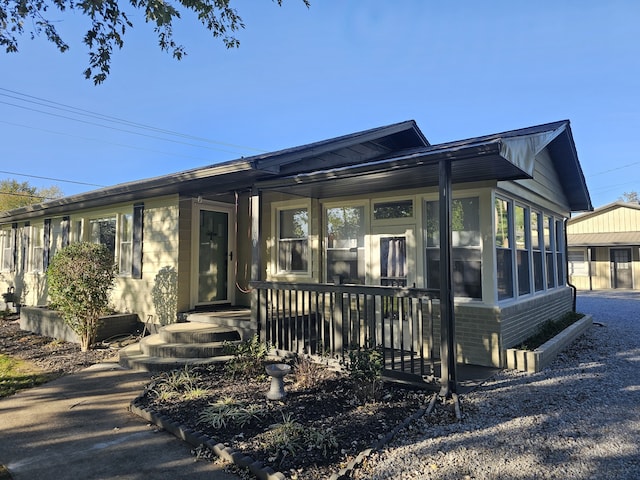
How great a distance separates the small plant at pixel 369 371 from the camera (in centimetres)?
436

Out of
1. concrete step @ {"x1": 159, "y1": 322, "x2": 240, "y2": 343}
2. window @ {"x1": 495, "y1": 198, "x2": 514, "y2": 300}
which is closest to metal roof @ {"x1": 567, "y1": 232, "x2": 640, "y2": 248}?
window @ {"x1": 495, "y1": 198, "x2": 514, "y2": 300}

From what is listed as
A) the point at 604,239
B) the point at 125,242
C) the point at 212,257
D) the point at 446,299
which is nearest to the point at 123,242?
the point at 125,242

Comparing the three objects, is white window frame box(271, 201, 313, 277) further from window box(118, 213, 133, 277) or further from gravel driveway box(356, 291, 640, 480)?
gravel driveway box(356, 291, 640, 480)

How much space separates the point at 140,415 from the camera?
164 inches

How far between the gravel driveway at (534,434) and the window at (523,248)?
5.67 feet

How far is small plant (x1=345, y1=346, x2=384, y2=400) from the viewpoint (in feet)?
14.3

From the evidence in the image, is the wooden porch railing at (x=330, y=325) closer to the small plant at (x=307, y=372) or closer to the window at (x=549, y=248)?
the small plant at (x=307, y=372)

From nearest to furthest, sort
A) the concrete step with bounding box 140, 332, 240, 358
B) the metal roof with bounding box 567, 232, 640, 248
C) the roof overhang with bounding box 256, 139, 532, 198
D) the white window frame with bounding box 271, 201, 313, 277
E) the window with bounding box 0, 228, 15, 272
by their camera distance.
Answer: the roof overhang with bounding box 256, 139, 532, 198 → the concrete step with bounding box 140, 332, 240, 358 → the white window frame with bounding box 271, 201, 313, 277 → the window with bounding box 0, 228, 15, 272 → the metal roof with bounding box 567, 232, 640, 248

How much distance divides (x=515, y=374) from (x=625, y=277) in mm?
20255

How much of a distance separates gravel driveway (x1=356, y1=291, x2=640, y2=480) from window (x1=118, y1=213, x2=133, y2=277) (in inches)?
296

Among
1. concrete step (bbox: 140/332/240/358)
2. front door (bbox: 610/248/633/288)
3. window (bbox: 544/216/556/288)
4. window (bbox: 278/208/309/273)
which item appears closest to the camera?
concrete step (bbox: 140/332/240/358)

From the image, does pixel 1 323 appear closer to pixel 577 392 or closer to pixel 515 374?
pixel 515 374

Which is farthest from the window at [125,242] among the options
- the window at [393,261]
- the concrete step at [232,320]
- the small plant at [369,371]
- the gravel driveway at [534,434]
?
the gravel driveway at [534,434]

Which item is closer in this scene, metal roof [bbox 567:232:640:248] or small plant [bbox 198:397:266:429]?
small plant [bbox 198:397:266:429]
